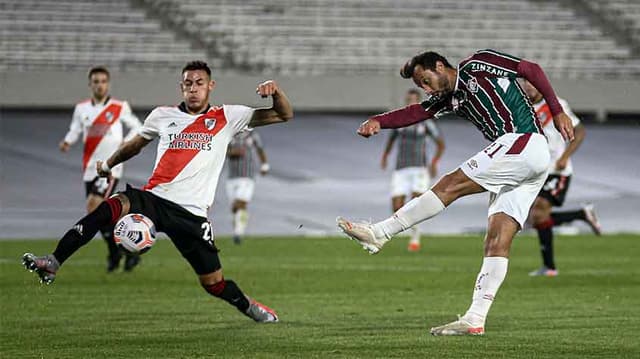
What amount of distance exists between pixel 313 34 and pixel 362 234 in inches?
884

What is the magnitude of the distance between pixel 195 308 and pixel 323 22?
20868mm

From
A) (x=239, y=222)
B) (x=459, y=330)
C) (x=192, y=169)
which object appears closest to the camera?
(x=459, y=330)

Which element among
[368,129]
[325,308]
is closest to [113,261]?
[325,308]

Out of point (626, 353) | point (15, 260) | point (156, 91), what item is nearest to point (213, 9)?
point (156, 91)

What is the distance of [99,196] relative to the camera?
573 inches

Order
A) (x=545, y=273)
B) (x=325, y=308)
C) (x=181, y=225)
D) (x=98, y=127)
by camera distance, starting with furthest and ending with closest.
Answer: (x=98, y=127), (x=545, y=273), (x=325, y=308), (x=181, y=225)

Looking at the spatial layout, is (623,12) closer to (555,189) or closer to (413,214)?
(555,189)

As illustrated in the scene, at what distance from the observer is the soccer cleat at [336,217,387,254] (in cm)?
808

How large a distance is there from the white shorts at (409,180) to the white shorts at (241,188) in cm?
267

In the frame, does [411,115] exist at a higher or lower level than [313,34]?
higher

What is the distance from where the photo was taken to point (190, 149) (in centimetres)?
916

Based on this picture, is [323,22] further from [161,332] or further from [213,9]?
[161,332]

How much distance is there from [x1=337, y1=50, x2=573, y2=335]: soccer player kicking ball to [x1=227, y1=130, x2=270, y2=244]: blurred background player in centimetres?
1240

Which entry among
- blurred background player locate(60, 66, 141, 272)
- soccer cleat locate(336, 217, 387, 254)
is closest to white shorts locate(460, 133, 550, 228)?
soccer cleat locate(336, 217, 387, 254)
